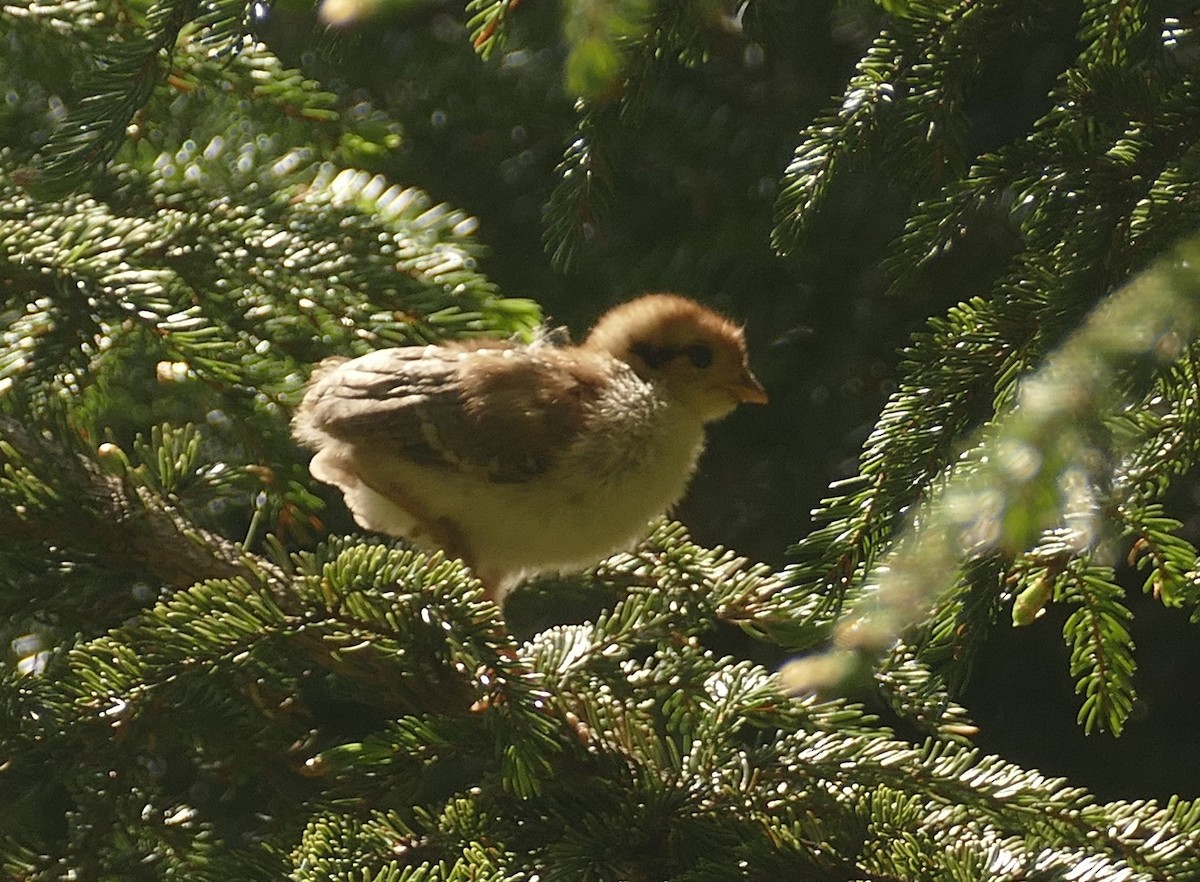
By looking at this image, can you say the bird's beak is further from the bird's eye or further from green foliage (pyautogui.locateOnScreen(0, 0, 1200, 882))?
green foliage (pyautogui.locateOnScreen(0, 0, 1200, 882))

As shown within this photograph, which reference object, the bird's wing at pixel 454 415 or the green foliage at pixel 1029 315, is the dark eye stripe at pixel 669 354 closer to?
the bird's wing at pixel 454 415

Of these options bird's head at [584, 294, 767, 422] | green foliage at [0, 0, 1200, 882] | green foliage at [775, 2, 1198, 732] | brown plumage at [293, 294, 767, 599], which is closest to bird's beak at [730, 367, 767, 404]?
bird's head at [584, 294, 767, 422]

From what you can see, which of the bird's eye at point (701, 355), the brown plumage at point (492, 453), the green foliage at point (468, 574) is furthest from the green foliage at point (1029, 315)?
the bird's eye at point (701, 355)

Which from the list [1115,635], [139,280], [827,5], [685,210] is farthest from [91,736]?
[827,5]

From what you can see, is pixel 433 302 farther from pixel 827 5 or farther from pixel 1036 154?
pixel 827 5

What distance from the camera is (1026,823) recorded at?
111 cm

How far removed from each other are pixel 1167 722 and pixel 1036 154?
1209 millimetres

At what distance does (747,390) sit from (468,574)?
681 mm

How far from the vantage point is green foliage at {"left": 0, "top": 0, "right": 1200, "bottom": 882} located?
3.14ft

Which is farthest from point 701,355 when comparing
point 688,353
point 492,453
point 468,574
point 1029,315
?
point 1029,315

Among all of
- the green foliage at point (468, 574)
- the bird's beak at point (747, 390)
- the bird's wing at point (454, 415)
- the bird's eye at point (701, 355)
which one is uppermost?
the bird's eye at point (701, 355)

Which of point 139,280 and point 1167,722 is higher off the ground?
point 139,280

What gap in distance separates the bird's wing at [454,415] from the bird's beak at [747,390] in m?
0.29

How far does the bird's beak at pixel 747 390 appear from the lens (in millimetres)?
1794
